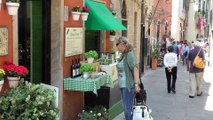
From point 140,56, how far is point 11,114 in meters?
13.1

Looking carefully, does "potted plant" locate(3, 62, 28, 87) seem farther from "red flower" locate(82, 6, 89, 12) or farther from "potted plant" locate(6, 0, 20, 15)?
"red flower" locate(82, 6, 89, 12)

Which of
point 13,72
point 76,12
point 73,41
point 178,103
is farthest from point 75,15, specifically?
point 178,103

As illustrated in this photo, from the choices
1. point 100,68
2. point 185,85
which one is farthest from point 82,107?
point 185,85

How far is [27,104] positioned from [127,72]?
255 centimetres

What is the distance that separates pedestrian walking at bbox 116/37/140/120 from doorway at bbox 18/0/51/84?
4.76 feet

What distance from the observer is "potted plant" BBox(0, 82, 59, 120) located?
15.4 feet

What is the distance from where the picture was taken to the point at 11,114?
477 cm

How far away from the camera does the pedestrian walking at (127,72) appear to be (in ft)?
22.0

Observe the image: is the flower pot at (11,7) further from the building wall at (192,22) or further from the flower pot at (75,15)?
the building wall at (192,22)

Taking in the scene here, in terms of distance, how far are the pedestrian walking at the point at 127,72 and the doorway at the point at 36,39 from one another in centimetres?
145

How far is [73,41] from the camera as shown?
7527 millimetres

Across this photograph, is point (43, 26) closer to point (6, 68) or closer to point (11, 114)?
point (6, 68)

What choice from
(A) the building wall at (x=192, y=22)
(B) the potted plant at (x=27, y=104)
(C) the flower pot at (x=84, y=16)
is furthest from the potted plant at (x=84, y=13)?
(A) the building wall at (x=192, y=22)

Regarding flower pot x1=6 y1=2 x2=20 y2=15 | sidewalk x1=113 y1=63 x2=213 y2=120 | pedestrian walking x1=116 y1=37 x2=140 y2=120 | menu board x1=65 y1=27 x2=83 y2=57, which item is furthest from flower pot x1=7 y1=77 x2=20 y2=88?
sidewalk x1=113 y1=63 x2=213 y2=120
